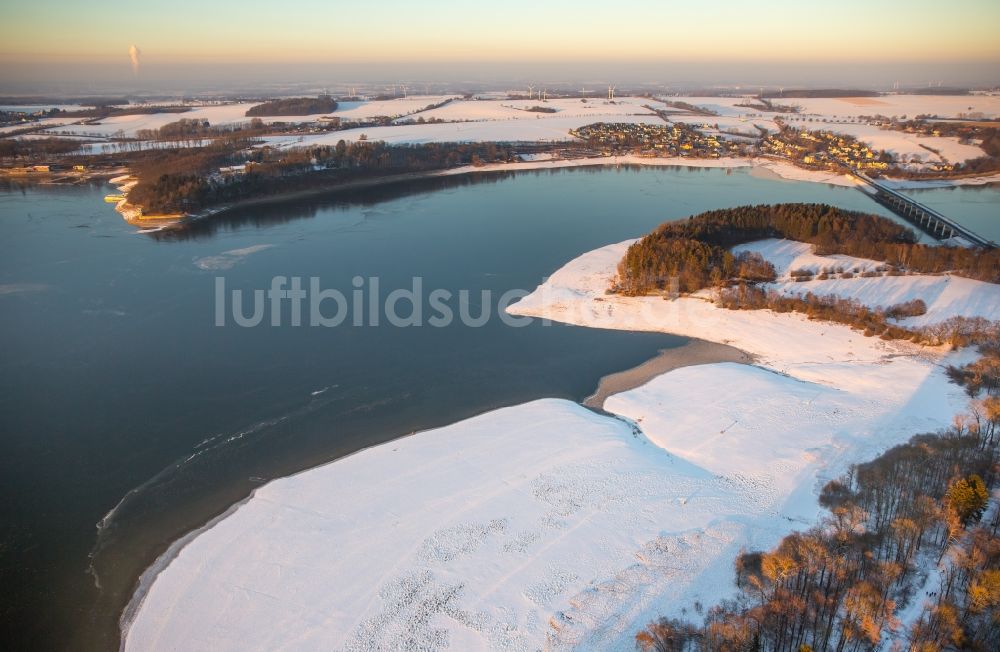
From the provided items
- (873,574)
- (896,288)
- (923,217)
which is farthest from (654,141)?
(873,574)

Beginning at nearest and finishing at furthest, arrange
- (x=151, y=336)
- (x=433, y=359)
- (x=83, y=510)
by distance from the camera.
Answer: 1. (x=83, y=510)
2. (x=433, y=359)
3. (x=151, y=336)

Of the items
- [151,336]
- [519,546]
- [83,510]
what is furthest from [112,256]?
[519,546]

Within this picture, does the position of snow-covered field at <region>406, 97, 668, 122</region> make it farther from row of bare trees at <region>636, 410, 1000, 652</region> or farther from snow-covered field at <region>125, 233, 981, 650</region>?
row of bare trees at <region>636, 410, 1000, 652</region>

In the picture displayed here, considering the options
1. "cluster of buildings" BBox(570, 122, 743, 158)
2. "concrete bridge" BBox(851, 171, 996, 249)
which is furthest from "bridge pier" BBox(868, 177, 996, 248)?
"cluster of buildings" BBox(570, 122, 743, 158)

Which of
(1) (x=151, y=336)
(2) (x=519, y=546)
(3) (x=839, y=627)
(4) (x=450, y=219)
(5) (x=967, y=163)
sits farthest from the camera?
(5) (x=967, y=163)

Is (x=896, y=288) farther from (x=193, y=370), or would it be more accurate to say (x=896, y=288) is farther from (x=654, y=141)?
(x=654, y=141)

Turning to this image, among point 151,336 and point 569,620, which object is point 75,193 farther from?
point 569,620

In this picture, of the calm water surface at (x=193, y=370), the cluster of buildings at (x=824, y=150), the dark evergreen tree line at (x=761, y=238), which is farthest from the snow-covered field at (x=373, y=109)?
the dark evergreen tree line at (x=761, y=238)

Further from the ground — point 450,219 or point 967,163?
point 967,163
